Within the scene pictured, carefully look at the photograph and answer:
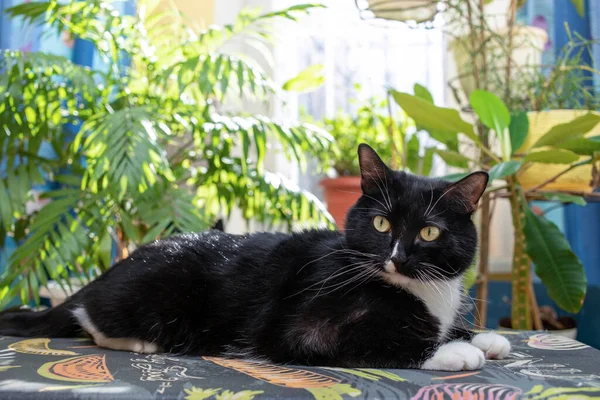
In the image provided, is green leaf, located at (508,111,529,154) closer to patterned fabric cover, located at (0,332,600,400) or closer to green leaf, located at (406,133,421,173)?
green leaf, located at (406,133,421,173)

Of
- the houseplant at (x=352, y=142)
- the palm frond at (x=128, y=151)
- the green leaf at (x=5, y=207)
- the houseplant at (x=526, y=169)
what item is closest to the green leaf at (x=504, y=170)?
the houseplant at (x=526, y=169)

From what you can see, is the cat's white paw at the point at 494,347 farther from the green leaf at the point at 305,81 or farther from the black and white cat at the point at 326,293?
the green leaf at the point at 305,81

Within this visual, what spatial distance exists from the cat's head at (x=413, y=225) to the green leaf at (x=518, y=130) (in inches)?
22.3

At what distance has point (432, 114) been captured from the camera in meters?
1.51

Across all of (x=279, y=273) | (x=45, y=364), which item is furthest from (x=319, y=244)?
(x=45, y=364)

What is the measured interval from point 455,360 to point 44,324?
0.81m

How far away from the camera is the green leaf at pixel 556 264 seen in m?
1.39

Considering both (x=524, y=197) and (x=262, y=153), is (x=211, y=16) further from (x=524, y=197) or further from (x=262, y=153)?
(x=524, y=197)

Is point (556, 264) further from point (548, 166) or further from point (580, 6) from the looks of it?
point (580, 6)

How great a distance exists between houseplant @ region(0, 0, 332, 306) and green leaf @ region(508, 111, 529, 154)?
1.82 feet

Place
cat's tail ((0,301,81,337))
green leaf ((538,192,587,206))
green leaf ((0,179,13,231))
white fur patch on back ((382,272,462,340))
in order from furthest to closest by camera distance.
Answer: green leaf ((0,179,13,231))
green leaf ((538,192,587,206))
cat's tail ((0,301,81,337))
white fur patch on back ((382,272,462,340))

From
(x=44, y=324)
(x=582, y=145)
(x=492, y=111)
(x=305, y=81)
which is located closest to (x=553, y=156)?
(x=582, y=145)

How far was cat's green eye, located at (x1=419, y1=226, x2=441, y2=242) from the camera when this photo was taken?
99 cm

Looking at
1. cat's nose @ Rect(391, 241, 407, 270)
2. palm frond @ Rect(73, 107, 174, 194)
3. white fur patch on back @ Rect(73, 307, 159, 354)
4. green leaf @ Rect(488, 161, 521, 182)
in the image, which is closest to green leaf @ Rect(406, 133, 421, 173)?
green leaf @ Rect(488, 161, 521, 182)
